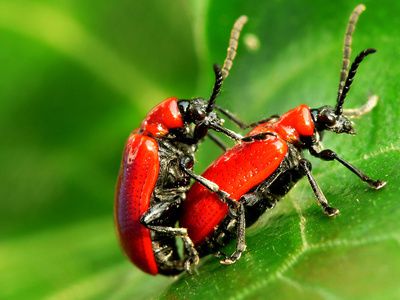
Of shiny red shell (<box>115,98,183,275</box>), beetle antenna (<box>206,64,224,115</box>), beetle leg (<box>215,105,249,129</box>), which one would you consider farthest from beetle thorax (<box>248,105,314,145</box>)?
shiny red shell (<box>115,98,183,275</box>)

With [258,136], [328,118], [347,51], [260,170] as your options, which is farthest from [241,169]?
[347,51]

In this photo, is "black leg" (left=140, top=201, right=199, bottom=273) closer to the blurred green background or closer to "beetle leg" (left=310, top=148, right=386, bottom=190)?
the blurred green background

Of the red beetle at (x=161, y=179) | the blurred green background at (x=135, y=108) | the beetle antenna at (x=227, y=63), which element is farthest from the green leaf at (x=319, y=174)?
the beetle antenna at (x=227, y=63)

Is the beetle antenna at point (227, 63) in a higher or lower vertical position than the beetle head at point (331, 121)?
higher

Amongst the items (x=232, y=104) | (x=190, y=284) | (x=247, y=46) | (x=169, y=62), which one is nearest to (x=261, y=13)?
(x=247, y=46)

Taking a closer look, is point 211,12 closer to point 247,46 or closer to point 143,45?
point 247,46

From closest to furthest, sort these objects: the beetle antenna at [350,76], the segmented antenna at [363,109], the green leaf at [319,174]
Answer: the green leaf at [319,174] < the beetle antenna at [350,76] < the segmented antenna at [363,109]

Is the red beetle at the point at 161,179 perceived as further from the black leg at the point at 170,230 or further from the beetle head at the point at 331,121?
the beetle head at the point at 331,121

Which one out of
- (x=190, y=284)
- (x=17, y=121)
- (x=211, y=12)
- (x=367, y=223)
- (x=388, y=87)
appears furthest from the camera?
(x=17, y=121)
